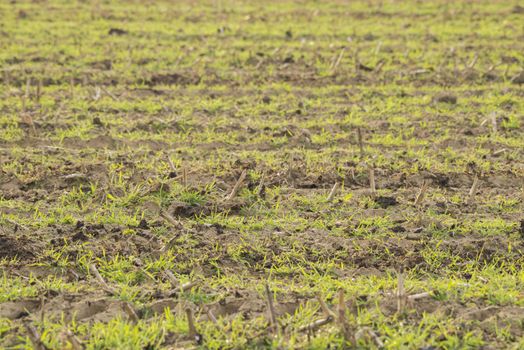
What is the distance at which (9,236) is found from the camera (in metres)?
5.88

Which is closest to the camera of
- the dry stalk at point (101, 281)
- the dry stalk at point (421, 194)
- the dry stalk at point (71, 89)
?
the dry stalk at point (101, 281)

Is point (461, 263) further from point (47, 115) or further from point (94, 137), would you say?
point (47, 115)

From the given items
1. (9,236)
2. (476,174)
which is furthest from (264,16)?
(9,236)

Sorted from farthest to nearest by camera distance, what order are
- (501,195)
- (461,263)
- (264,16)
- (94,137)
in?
(264,16)
(94,137)
(501,195)
(461,263)

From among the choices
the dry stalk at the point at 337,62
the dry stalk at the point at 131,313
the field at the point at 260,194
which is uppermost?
the dry stalk at the point at 337,62

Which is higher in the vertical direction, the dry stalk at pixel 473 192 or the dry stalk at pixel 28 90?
the dry stalk at pixel 28 90

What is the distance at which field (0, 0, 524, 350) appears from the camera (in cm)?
470

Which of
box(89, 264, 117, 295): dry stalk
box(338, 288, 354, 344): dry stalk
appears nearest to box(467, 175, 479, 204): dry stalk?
box(338, 288, 354, 344): dry stalk

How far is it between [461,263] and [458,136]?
3304 millimetres

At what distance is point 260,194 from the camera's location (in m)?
6.94

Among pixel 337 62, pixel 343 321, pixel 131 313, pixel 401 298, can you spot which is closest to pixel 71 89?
pixel 337 62

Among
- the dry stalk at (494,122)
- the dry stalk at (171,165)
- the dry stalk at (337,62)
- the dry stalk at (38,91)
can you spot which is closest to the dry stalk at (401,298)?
the dry stalk at (171,165)

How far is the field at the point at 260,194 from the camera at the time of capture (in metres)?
4.70

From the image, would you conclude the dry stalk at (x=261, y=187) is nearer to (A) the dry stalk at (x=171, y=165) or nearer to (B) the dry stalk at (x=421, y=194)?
(A) the dry stalk at (x=171, y=165)
